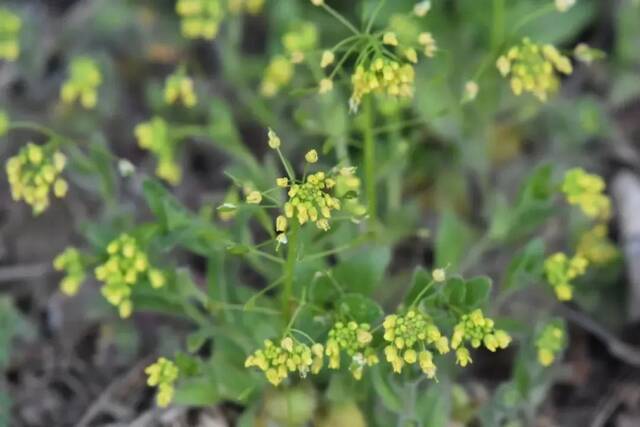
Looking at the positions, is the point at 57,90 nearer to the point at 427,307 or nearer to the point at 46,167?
the point at 46,167

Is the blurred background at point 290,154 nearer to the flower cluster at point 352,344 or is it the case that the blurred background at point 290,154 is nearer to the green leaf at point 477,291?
the green leaf at point 477,291

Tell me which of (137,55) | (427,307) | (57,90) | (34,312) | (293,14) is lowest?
(34,312)

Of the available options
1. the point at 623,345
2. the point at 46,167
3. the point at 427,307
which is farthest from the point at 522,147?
the point at 46,167

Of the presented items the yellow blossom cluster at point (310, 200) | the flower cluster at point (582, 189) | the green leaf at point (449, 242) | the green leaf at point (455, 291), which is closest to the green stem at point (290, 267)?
the yellow blossom cluster at point (310, 200)

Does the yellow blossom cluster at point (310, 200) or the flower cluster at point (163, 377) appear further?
the flower cluster at point (163, 377)

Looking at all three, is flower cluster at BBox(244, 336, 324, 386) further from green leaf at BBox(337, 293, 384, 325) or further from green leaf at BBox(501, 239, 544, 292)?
green leaf at BBox(501, 239, 544, 292)

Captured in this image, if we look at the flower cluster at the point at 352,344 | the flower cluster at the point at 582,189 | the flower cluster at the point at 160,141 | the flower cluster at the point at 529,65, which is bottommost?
the flower cluster at the point at 352,344

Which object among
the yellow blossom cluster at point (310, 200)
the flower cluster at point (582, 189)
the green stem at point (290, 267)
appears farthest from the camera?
the flower cluster at point (582, 189)
